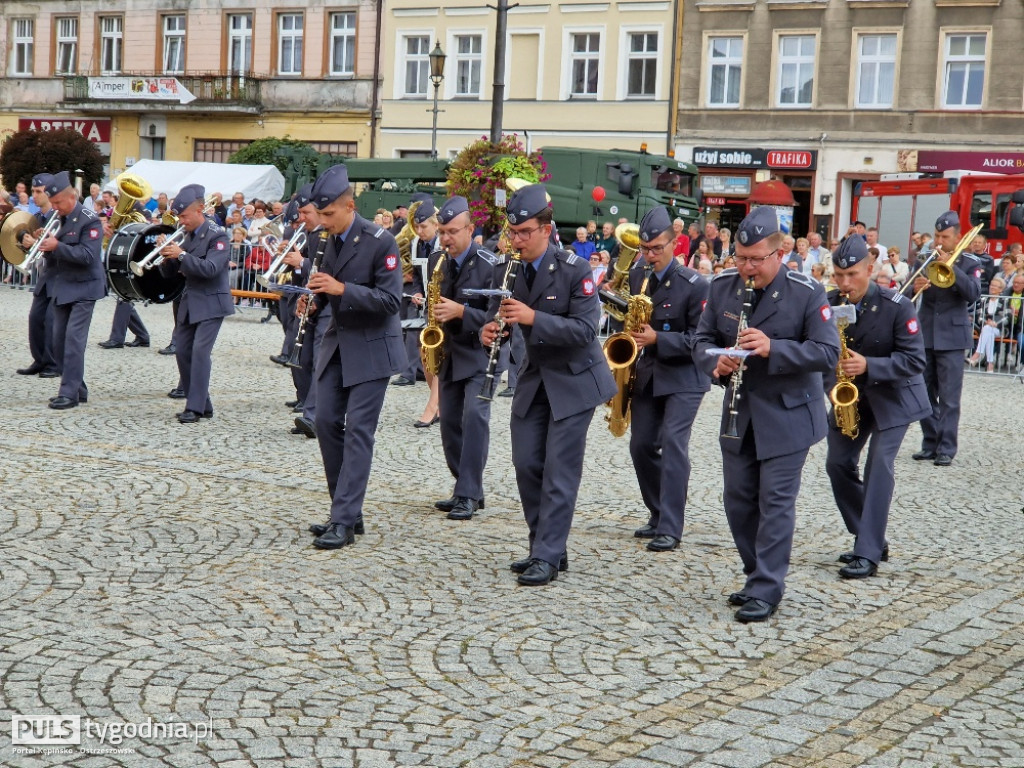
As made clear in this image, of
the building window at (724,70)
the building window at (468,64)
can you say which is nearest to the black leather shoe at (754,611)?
the building window at (724,70)

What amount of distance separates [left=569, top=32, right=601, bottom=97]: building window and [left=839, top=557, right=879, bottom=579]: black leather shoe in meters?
31.5

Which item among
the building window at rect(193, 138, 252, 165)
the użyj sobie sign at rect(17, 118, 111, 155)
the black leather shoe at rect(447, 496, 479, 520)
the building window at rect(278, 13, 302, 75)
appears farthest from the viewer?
the użyj sobie sign at rect(17, 118, 111, 155)

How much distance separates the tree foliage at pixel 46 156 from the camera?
1564 inches

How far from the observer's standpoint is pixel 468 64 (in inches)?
1569

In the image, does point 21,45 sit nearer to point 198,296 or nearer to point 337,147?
point 337,147

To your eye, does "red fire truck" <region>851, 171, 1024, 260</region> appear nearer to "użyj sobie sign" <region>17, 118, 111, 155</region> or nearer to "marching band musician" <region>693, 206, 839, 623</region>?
"marching band musician" <region>693, 206, 839, 623</region>

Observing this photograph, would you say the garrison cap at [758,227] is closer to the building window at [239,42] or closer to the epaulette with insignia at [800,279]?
the epaulette with insignia at [800,279]

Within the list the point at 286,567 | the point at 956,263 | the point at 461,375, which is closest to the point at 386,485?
the point at 461,375

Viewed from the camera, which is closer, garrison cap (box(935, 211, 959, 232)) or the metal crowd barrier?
garrison cap (box(935, 211, 959, 232))

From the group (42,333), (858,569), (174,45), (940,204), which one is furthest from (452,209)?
(174,45)

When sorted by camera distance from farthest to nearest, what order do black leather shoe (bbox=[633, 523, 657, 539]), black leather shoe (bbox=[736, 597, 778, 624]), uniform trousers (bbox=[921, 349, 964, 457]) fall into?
uniform trousers (bbox=[921, 349, 964, 457])
black leather shoe (bbox=[633, 523, 657, 539])
black leather shoe (bbox=[736, 597, 778, 624])

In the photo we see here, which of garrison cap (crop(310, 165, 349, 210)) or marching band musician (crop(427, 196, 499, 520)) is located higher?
garrison cap (crop(310, 165, 349, 210))

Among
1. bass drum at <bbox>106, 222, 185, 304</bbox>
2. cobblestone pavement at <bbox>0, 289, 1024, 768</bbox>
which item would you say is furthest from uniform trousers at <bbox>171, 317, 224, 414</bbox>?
cobblestone pavement at <bbox>0, 289, 1024, 768</bbox>

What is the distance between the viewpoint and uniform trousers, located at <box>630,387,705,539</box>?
8047 millimetres
